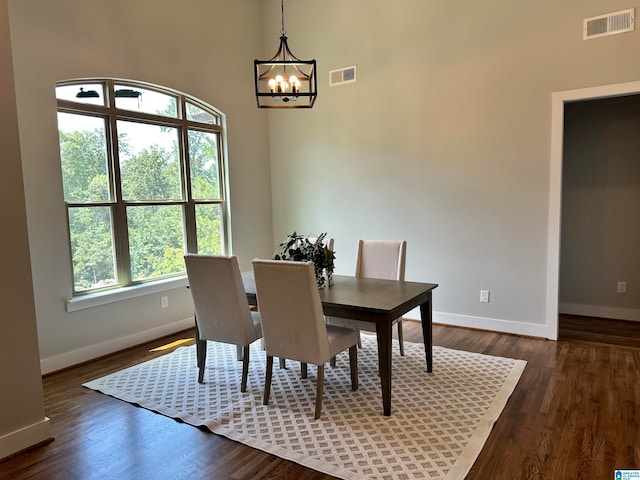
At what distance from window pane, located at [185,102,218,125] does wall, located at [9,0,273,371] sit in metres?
0.15

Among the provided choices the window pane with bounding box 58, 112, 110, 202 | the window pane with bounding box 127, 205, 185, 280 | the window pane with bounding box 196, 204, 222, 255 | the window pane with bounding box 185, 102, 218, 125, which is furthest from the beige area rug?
the window pane with bounding box 185, 102, 218, 125

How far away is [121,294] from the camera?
13.3ft

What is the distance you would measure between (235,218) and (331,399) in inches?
116

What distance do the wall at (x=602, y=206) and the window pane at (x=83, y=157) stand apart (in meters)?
4.78

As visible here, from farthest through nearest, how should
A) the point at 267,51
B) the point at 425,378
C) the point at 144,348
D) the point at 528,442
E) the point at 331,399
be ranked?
1. the point at 267,51
2. the point at 144,348
3. the point at 425,378
4. the point at 331,399
5. the point at 528,442

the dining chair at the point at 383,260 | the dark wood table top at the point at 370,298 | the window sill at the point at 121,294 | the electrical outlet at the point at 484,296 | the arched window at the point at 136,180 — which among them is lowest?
the electrical outlet at the point at 484,296

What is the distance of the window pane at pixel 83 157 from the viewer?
3.70m

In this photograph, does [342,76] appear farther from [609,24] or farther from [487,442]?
[487,442]

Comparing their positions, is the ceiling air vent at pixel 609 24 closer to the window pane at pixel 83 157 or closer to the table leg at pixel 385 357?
the table leg at pixel 385 357

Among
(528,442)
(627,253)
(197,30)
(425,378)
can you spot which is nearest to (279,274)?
(425,378)

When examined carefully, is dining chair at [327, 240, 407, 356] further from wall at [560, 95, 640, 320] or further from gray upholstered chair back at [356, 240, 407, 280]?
wall at [560, 95, 640, 320]

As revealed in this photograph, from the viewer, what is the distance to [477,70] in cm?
426

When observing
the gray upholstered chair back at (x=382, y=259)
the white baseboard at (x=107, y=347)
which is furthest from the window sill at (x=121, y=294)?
the gray upholstered chair back at (x=382, y=259)

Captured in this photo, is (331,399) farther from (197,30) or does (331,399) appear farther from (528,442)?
(197,30)
